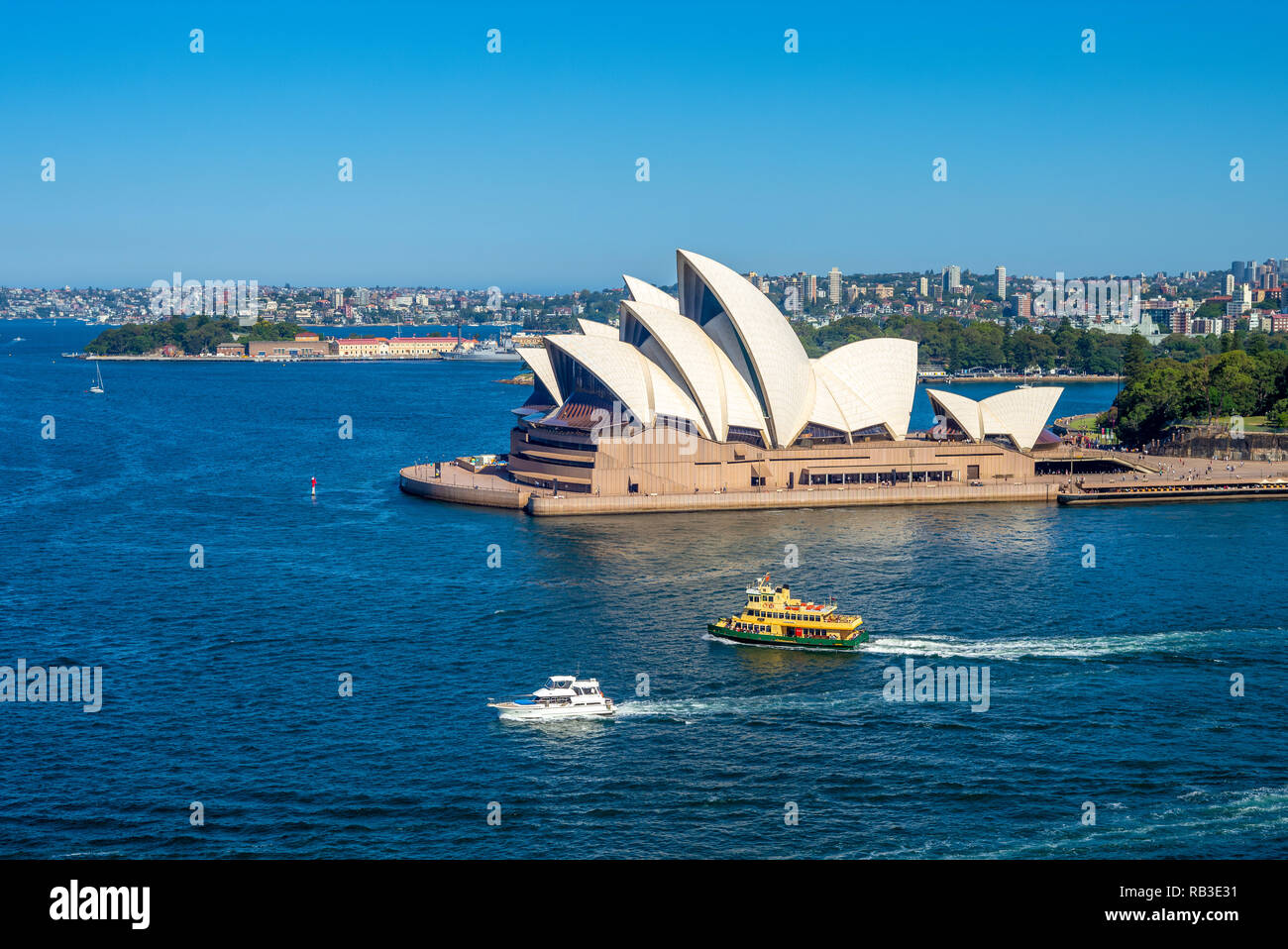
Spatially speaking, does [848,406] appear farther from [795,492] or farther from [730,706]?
[730,706]

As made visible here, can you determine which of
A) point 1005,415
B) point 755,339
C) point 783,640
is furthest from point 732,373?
point 783,640

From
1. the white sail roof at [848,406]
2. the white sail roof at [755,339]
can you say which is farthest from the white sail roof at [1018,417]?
the white sail roof at [755,339]

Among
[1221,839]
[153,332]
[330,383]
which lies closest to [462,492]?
[1221,839]

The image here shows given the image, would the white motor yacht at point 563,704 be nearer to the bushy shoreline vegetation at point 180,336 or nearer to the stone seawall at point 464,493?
the stone seawall at point 464,493

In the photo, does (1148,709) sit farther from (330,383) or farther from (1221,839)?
(330,383)

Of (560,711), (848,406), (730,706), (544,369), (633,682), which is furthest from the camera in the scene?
(544,369)

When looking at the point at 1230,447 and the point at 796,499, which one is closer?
the point at 796,499
